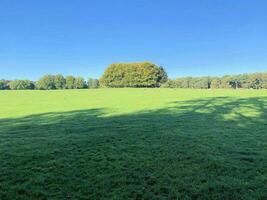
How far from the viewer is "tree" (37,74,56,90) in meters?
83.5

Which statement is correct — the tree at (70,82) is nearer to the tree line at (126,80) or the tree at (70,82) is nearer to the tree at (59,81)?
the tree line at (126,80)

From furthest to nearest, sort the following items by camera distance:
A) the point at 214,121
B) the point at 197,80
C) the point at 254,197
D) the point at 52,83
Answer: the point at 197,80 < the point at 52,83 < the point at 214,121 < the point at 254,197

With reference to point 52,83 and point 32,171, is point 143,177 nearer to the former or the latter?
point 32,171

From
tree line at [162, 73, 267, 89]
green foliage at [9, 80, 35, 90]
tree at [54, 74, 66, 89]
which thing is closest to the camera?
green foliage at [9, 80, 35, 90]

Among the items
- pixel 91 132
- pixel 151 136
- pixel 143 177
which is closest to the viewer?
pixel 143 177

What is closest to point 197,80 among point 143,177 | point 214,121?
point 214,121

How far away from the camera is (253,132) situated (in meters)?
9.97

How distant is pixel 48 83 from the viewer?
8444 centimetres

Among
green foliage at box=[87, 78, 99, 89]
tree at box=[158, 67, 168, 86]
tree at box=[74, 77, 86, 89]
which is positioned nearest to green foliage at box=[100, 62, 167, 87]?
tree at box=[158, 67, 168, 86]

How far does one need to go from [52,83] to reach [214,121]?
7834cm

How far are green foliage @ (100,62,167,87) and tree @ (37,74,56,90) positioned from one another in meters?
17.0

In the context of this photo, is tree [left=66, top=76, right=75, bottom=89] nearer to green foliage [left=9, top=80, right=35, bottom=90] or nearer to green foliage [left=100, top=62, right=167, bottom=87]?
green foliage [left=9, top=80, right=35, bottom=90]

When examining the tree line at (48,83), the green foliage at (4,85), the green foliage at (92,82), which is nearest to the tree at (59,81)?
the tree line at (48,83)

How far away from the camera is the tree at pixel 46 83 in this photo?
83.5 m
